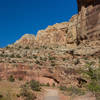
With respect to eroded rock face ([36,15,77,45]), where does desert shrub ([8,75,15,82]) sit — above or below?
below

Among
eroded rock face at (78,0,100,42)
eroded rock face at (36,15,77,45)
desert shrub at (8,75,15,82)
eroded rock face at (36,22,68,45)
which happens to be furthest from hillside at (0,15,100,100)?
eroded rock face at (36,22,68,45)

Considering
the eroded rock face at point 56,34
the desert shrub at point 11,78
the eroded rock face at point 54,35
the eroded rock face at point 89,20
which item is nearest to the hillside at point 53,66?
the desert shrub at point 11,78

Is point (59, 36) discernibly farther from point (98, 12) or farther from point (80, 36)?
point (98, 12)

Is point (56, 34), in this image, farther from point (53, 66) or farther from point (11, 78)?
point (11, 78)

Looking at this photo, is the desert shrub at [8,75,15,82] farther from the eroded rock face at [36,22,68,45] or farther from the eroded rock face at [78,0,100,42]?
the eroded rock face at [36,22,68,45]

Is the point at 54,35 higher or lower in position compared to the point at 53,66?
higher

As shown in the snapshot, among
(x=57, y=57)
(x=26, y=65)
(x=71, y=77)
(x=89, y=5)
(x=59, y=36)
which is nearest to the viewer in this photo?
(x=71, y=77)

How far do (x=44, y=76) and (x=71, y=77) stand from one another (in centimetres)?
480

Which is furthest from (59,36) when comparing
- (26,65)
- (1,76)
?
(1,76)

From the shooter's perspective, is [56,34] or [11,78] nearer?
[11,78]

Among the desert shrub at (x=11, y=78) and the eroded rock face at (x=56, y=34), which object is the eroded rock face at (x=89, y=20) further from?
the desert shrub at (x=11, y=78)

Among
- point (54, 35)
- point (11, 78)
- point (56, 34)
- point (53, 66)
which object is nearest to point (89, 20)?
point (53, 66)

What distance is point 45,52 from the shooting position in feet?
86.4

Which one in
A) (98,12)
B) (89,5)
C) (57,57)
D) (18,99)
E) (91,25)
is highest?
(89,5)
